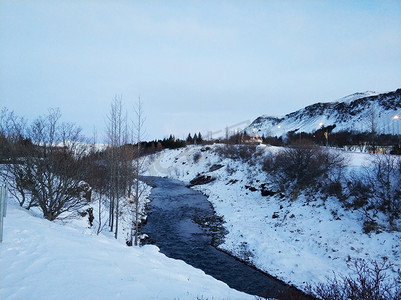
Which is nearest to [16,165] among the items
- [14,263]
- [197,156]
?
[14,263]

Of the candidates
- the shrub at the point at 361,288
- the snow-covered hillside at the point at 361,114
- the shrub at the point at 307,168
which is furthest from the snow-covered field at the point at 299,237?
the snow-covered hillside at the point at 361,114

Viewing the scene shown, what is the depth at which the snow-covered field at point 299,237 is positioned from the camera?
12.8 metres

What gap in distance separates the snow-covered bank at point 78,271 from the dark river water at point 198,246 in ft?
11.4

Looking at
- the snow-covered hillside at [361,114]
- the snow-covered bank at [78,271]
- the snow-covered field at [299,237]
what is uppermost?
the snow-covered hillside at [361,114]

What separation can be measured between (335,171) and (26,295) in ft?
77.1

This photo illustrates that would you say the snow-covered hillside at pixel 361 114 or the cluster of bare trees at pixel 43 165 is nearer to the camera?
the cluster of bare trees at pixel 43 165

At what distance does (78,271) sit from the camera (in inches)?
250

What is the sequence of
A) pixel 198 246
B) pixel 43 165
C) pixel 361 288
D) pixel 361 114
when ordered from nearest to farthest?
1. pixel 361 288
2. pixel 43 165
3. pixel 198 246
4. pixel 361 114

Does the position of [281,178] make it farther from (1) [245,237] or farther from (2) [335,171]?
(1) [245,237]

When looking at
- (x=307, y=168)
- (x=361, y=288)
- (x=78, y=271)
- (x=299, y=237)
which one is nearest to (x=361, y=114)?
(x=307, y=168)

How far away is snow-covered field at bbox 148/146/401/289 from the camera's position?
12.8 metres

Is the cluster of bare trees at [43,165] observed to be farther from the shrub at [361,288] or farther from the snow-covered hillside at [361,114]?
the snow-covered hillside at [361,114]

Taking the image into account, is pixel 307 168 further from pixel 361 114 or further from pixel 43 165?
pixel 361 114

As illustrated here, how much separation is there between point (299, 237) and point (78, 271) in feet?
48.1
